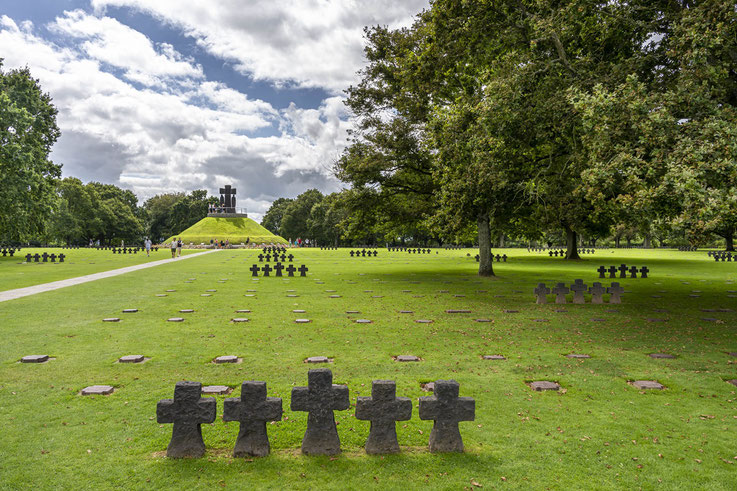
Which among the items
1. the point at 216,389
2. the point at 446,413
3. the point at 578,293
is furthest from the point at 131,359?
the point at 578,293

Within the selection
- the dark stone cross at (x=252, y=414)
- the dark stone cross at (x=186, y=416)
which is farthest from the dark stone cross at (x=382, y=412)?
the dark stone cross at (x=186, y=416)

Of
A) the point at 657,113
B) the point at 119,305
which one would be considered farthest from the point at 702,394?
the point at 119,305

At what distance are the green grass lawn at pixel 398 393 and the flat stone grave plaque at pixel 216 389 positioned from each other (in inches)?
6.6

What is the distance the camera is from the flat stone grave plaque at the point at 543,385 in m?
5.34

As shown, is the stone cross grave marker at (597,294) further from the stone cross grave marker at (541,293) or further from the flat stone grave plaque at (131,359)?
the flat stone grave plaque at (131,359)

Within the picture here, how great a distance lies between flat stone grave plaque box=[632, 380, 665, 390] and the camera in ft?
17.8

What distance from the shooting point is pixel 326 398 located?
3656mm

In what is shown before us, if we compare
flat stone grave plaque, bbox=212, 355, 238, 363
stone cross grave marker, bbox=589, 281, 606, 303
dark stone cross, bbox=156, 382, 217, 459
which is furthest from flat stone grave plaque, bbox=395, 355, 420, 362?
stone cross grave marker, bbox=589, 281, 606, 303

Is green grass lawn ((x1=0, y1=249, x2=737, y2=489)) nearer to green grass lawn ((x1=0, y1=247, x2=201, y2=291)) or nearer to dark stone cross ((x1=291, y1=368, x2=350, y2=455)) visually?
dark stone cross ((x1=291, y1=368, x2=350, y2=455))

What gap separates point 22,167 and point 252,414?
34526 mm

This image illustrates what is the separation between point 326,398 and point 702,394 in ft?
15.5

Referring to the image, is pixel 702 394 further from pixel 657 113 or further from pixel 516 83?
pixel 516 83

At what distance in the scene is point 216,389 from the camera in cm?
508

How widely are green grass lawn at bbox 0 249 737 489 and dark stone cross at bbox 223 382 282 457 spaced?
0.12 metres
